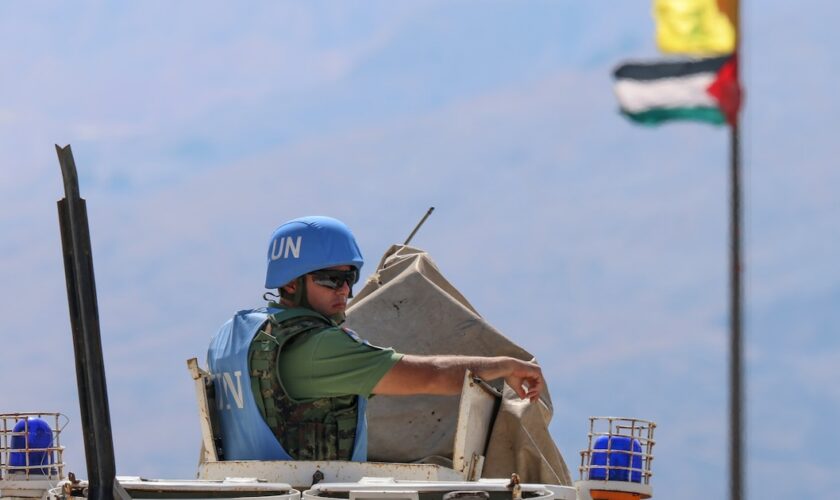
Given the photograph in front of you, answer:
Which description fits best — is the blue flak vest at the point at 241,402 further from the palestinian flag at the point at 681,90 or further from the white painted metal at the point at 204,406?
the palestinian flag at the point at 681,90

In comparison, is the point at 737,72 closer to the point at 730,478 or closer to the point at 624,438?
the point at 730,478

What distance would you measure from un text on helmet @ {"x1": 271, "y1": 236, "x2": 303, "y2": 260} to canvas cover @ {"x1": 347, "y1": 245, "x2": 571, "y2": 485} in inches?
94.5

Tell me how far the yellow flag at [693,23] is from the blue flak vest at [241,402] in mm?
3491

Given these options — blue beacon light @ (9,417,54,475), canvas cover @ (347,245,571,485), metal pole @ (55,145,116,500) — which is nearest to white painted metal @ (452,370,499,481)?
metal pole @ (55,145,116,500)

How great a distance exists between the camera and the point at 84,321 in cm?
929

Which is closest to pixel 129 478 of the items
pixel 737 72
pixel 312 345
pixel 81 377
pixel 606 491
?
pixel 81 377

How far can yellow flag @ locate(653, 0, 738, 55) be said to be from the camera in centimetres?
766

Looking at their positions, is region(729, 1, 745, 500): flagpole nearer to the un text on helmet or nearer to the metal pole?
the metal pole

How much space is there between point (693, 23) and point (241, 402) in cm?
385

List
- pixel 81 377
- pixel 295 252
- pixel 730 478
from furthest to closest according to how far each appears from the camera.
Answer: pixel 295 252
pixel 81 377
pixel 730 478

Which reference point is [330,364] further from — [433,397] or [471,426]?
[433,397]

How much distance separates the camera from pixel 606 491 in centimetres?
1116

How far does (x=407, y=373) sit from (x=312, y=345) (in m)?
0.52

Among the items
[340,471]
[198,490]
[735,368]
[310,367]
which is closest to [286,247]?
[310,367]
